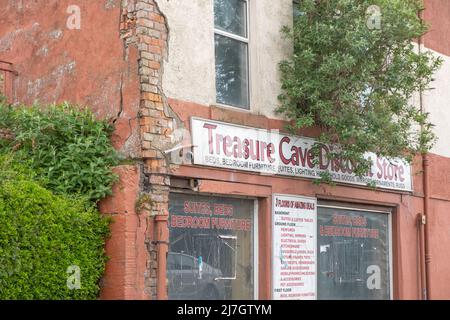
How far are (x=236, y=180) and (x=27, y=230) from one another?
314cm

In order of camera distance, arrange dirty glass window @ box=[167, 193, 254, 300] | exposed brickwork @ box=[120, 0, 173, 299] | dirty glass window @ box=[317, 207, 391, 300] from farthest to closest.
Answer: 1. dirty glass window @ box=[317, 207, 391, 300]
2. dirty glass window @ box=[167, 193, 254, 300]
3. exposed brickwork @ box=[120, 0, 173, 299]

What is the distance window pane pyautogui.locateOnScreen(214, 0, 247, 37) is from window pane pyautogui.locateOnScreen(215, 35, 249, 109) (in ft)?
0.54

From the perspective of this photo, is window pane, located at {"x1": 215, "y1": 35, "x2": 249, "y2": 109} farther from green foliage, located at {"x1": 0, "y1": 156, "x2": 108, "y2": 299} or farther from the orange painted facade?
green foliage, located at {"x1": 0, "y1": 156, "x2": 108, "y2": 299}

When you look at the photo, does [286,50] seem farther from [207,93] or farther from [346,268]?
[346,268]

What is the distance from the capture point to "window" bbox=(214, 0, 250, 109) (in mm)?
10531

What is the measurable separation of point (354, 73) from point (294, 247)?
2550 millimetres

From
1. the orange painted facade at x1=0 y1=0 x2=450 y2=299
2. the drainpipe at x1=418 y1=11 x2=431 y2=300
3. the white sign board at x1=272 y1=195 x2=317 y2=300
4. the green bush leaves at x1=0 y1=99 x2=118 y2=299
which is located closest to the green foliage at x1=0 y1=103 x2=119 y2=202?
the green bush leaves at x1=0 y1=99 x2=118 y2=299

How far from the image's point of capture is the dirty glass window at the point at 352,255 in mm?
11703

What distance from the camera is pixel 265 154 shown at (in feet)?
34.8

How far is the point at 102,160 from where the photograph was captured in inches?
359

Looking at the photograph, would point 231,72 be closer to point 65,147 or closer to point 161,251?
point 65,147

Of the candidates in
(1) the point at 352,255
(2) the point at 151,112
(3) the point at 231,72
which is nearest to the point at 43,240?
(2) the point at 151,112

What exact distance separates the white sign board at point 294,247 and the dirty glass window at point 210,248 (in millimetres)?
357

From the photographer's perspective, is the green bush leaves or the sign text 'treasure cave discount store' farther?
the sign text 'treasure cave discount store'
